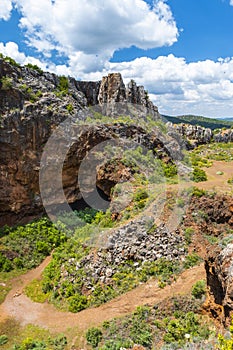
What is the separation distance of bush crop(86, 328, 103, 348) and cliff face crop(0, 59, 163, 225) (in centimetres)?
1531

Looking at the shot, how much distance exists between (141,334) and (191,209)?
9.25 meters

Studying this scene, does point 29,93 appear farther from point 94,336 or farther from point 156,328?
point 156,328

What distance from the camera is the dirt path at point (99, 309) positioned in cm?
1414

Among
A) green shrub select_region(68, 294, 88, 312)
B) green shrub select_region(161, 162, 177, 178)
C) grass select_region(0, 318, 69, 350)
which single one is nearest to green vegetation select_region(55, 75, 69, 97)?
green shrub select_region(161, 162, 177, 178)

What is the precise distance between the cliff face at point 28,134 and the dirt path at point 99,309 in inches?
421

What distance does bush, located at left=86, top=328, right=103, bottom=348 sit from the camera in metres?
12.4

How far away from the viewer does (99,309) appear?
1491 cm

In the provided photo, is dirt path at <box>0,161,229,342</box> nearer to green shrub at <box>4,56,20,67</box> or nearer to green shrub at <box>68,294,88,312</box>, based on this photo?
Result: green shrub at <box>68,294,88,312</box>

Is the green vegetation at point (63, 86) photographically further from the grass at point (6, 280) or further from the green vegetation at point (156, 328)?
the green vegetation at point (156, 328)

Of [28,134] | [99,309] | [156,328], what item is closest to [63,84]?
[28,134]

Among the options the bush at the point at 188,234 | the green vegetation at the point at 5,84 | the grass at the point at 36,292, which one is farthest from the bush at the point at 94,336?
the green vegetation at the point at 5,84

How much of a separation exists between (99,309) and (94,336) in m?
2.24

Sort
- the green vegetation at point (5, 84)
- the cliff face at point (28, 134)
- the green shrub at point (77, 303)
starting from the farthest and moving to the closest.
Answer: the cliff face at point (28, 134)
the green vegetation at point (5, 84)
the green shrub at point (77, 303)

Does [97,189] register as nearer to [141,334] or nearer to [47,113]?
[47,113]
